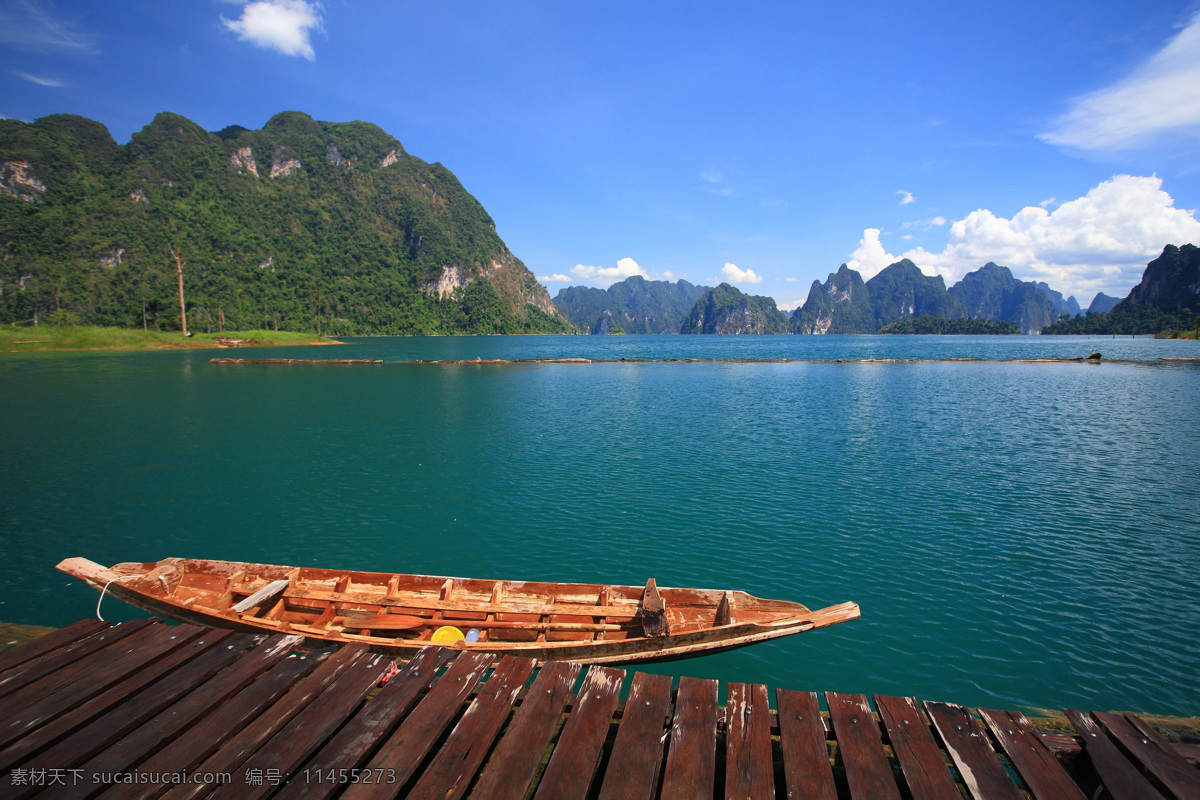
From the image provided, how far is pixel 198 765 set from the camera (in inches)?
164

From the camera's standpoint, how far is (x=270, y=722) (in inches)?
179

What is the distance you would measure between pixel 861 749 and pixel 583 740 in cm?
238

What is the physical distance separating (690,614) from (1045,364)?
90858 mm

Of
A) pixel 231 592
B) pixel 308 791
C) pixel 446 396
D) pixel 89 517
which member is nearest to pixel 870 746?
pixel 308 791

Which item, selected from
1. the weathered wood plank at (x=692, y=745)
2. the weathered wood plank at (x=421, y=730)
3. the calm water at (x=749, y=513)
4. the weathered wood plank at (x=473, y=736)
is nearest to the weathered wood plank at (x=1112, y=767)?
the weathered wood plank at (x=692, y=745)

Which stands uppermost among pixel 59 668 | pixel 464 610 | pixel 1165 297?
pixel 1165 297

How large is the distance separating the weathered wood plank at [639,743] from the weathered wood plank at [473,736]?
43.2 inches

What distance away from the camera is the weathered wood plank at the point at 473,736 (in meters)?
3.91

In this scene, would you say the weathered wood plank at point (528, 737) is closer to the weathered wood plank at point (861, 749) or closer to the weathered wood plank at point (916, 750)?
the weathered wood plank at point (861, 749)

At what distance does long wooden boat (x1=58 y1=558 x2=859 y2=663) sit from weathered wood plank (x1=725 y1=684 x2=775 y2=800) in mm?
2988

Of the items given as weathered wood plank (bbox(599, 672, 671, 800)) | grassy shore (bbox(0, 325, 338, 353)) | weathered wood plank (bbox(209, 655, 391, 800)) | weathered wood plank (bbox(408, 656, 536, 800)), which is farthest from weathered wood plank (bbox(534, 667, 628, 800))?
grassy shore (bbox(0, 325, 338, 353))

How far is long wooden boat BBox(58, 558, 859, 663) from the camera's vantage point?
7.89 metres

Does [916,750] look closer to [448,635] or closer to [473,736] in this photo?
[473,736]

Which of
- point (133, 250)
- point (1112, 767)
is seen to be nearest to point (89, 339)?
point (133, 250)
